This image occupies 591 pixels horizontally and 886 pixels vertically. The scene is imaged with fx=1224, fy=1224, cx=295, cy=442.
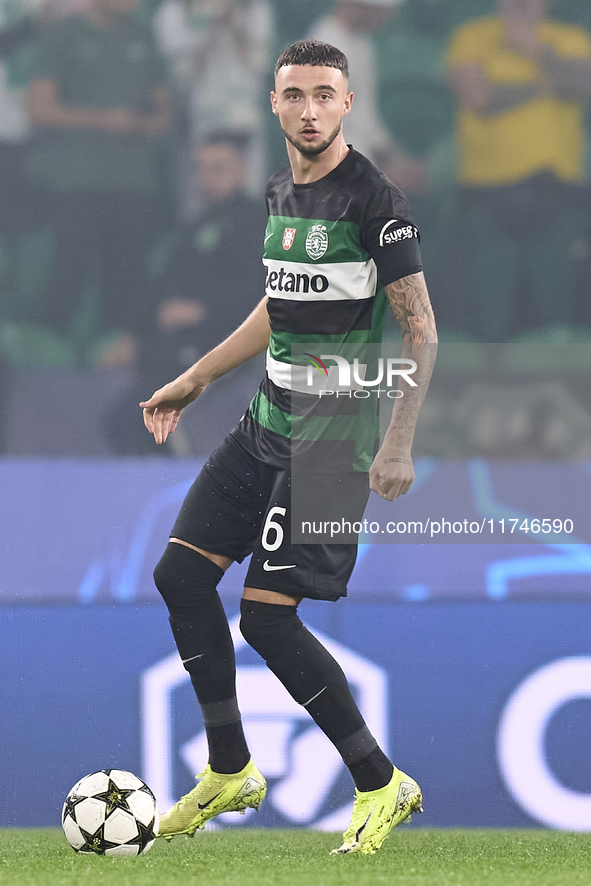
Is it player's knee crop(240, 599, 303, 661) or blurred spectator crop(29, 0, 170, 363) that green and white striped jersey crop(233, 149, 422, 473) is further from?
blurred spectator crop(29, 0, 170, 363)

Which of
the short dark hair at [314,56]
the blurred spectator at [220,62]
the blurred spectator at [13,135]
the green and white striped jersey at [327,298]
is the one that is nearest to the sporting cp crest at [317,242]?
the green and white striped jersey at [327,298]

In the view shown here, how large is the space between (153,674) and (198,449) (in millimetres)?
769

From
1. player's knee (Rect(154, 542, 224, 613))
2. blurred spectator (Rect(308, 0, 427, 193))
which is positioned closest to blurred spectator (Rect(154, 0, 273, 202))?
blurred spectator (Rect(308, 0, 427, 193))

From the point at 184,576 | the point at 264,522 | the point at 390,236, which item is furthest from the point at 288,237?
the point at 184,576

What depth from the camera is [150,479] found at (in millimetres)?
4016

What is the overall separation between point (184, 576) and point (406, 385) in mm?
671

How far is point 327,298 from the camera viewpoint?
2.78 metres

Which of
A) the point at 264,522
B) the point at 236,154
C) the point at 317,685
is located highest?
the point at 236,154

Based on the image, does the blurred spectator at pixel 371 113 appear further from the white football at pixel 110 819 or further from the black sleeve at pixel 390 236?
the white football at pixel 110 819

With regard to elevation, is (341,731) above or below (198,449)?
below

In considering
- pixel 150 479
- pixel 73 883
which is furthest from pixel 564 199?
pixel 73 883

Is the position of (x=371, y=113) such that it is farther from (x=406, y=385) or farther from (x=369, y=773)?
(x=369, y=773)

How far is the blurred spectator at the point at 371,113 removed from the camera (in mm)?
4289

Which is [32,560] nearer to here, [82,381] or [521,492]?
[82,381]
